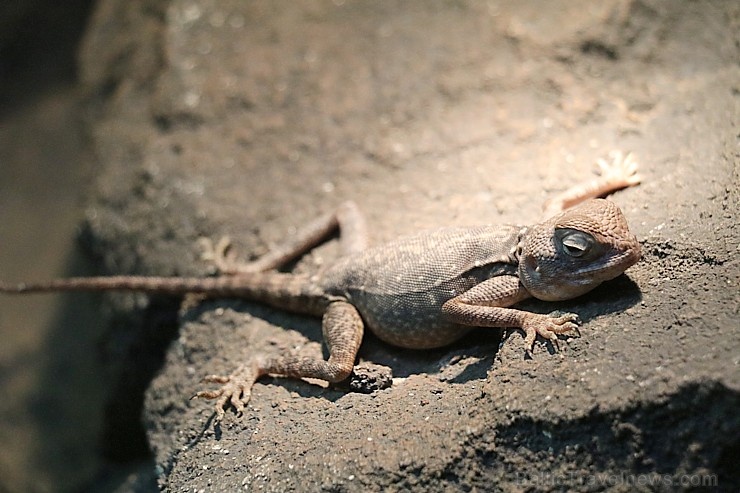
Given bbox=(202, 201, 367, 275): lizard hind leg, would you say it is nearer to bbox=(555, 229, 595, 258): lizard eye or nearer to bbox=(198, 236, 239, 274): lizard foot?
bbox=(198, 236, 239, 274): lizard foot

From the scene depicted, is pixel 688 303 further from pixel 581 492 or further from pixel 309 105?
pixel 309 105

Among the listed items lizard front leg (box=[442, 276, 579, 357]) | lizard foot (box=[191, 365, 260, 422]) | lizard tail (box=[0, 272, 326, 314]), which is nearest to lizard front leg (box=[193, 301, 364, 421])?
lizard foot (box=[191, 365, 260, 422])

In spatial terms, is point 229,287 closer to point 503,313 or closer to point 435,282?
point 435,282

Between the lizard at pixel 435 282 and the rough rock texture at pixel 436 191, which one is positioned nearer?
the rough rock texture at pixel 436 191

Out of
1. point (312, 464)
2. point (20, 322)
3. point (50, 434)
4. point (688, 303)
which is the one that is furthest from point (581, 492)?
point (20, 322)

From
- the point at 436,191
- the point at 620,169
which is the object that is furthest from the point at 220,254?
the point at 620,169

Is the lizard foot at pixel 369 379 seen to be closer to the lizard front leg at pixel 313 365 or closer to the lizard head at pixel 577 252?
the lizard front leg at pixel 313 365

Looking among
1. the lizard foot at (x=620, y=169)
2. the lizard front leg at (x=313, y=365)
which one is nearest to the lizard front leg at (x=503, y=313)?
the lizard front leg at (x=313, y=365)
